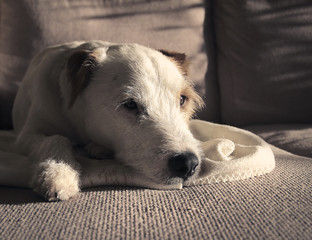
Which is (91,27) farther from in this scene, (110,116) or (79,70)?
(110,116)

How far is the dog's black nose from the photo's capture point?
1.24 m

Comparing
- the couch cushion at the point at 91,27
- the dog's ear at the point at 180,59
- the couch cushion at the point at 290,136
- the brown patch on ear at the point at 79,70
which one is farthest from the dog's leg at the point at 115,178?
the couch cushion at the point at 91,27

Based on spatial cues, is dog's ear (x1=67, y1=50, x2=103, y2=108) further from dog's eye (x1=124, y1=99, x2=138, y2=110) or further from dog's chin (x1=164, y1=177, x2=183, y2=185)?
dog's chin (x1=164, y1=177, x2=183, y2=185)

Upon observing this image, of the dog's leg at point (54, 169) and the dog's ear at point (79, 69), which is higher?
the dog's ear at point (79, 69)

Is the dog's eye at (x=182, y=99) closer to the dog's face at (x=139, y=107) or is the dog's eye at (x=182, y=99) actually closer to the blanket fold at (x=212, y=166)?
the dog's face at (x=139, y=107)

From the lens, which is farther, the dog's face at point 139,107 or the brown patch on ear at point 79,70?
the brown patch on ear at point 79,70

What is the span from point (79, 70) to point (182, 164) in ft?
2.05

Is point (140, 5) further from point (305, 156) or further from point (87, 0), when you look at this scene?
point (305, 156)

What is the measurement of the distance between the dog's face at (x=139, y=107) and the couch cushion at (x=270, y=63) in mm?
766

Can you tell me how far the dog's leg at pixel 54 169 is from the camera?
1167mm

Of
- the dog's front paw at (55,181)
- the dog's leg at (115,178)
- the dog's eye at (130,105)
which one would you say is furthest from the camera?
the dog's eye at (130,105)

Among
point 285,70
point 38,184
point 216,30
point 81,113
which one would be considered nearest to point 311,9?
point 285,70

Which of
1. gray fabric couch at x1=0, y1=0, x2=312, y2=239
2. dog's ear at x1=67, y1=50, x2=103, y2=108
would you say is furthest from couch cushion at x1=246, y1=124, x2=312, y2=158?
dog's ear at x1=67, y1=50, x2=103, y2=108

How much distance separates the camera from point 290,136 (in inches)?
80.2
